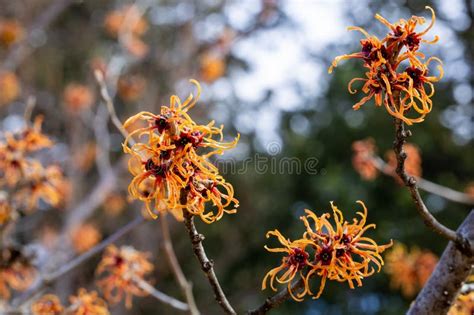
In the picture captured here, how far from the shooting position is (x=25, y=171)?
2293mm

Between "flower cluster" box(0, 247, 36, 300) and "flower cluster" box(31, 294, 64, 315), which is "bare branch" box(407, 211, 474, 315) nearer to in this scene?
"flower cluster" box(31, 294, 64, 315)

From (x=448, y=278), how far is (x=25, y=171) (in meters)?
1.79

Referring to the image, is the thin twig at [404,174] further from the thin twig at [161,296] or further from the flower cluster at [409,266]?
the flower cluster at [409,266]

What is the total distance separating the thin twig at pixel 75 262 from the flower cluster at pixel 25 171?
0.42 metres

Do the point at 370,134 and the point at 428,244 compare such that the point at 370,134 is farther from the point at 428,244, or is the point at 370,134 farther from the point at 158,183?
the point at 158,183

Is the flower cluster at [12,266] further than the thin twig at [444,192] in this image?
Yes

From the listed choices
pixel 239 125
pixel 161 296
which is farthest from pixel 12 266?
pixel 239 125

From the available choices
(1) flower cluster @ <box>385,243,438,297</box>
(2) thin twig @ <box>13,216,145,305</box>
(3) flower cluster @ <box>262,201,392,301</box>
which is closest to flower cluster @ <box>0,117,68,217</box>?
(2) thin twig @ <box>13,216,145,305</box>

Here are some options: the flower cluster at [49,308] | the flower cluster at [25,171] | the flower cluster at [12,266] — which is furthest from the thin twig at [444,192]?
the flower cluster at [12,266]

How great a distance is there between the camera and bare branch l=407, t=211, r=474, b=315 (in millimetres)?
1189

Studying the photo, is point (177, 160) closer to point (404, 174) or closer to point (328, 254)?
point (328, 254)

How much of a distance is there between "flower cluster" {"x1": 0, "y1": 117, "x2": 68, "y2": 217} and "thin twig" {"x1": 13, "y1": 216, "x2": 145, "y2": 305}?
42cm

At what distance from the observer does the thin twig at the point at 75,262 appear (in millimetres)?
1990

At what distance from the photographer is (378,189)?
22.8 ft
